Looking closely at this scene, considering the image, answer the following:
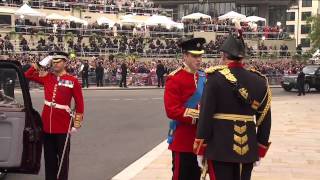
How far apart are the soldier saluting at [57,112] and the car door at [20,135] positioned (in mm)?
134

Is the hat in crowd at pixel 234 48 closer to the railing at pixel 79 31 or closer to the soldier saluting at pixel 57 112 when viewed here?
the soldier saluting at pixel 57 112

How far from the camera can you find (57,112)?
708cm

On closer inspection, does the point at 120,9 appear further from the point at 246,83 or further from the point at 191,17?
the point at 246,83

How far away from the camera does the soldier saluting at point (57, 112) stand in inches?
276

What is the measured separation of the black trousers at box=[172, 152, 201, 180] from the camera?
5.72 m

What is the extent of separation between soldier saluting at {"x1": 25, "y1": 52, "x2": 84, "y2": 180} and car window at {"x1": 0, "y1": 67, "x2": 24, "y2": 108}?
26 centimetres

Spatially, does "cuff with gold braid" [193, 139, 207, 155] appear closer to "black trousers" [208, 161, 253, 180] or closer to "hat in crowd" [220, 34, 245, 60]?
"black trousers" [208, 161, 253, 180]

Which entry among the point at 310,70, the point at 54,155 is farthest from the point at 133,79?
the point at 54,155

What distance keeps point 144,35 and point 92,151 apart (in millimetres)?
37165

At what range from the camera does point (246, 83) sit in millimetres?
4891

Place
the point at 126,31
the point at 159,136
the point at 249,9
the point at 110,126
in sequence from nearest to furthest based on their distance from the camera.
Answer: the point at 159,136
the point at 110,126
the point at 126,31
the point at 249,9

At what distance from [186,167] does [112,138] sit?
24.9ft

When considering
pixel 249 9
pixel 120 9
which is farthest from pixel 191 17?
pixel 249 9

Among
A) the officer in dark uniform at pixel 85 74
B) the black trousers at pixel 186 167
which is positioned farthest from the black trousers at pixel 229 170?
the officer in dark uniform at pixel 85 74
